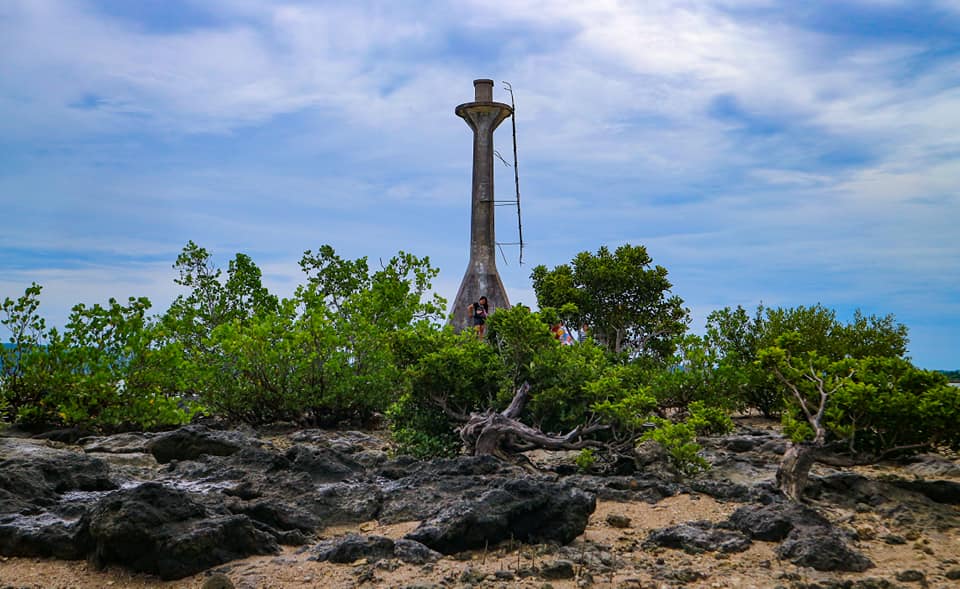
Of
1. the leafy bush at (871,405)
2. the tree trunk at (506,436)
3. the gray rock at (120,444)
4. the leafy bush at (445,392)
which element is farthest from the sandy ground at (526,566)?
the gray rock at (120,444)

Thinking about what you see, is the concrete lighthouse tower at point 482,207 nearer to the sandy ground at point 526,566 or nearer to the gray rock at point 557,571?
the sandy ground at point 526,566

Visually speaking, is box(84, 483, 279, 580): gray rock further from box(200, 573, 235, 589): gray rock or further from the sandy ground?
box(200, 573, 235, 589): gray rock

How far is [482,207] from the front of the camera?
26.9 m

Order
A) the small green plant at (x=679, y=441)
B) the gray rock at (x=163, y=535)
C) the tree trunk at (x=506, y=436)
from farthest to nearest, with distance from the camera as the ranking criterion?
the tree trunk at (x=506, y=436)
the small green plant at (x=679, y=441)
the gray rock at (x=163, y=535)

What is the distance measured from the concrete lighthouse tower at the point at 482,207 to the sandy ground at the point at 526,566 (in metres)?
19.2

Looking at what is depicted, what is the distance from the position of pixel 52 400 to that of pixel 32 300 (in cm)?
192

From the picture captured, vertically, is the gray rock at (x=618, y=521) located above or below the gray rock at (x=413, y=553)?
above

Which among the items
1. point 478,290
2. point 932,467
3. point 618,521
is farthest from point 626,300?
point 618,521

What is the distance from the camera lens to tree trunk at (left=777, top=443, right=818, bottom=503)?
8.34 metres

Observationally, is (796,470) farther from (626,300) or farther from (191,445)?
(626,300)

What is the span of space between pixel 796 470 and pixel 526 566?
3797mm

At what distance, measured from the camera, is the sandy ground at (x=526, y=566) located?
19.0 feet

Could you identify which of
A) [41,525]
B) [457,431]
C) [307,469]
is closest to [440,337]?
[457,431]

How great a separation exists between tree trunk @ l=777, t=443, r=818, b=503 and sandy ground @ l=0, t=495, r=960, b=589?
126 centimetres
